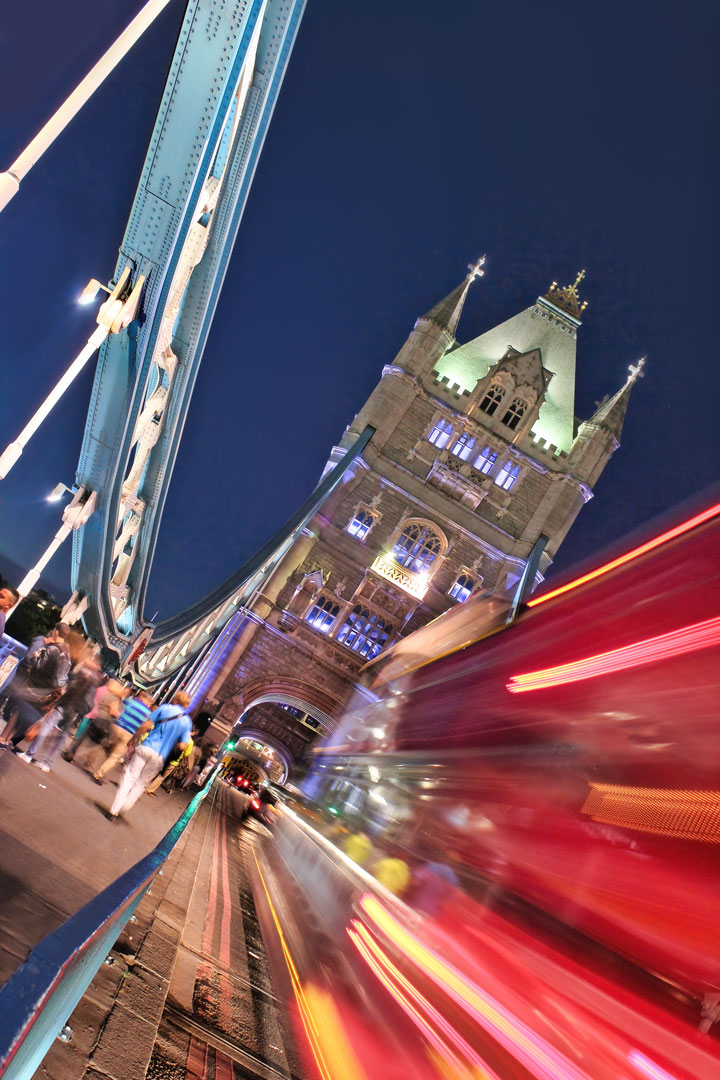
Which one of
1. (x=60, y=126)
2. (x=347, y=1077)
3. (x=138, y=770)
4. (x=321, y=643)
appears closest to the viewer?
(x=347, y=1077)

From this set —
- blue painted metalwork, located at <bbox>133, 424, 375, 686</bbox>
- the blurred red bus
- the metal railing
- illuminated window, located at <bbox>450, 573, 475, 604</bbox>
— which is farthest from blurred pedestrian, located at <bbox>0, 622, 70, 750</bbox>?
illuminated window, located at <bbox>450, 573, 475, 604</bbox>

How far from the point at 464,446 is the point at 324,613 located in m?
9.84

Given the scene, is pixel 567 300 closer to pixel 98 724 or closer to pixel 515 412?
pixel 515 412

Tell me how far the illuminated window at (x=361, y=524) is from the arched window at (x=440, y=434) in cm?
459

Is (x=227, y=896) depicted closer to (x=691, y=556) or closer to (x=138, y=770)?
(x=138, y=770)

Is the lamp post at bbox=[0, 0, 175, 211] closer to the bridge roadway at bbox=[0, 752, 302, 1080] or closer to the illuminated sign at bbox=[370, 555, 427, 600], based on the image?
the bridge roadway at bbox=[0, 752, 302, 1080]

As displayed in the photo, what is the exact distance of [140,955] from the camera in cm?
353

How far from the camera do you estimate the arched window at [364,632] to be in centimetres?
3197

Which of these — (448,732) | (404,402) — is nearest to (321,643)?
(404,402)

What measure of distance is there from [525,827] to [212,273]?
9901 millimetres

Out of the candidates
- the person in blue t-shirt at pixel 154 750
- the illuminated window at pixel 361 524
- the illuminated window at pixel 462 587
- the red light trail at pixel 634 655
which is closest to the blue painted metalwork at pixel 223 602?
the illuminated window at pixel 361 524

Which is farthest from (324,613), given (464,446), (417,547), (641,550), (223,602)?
(641,550)

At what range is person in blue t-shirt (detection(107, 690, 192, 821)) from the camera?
274 inches

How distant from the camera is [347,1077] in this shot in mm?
3539
